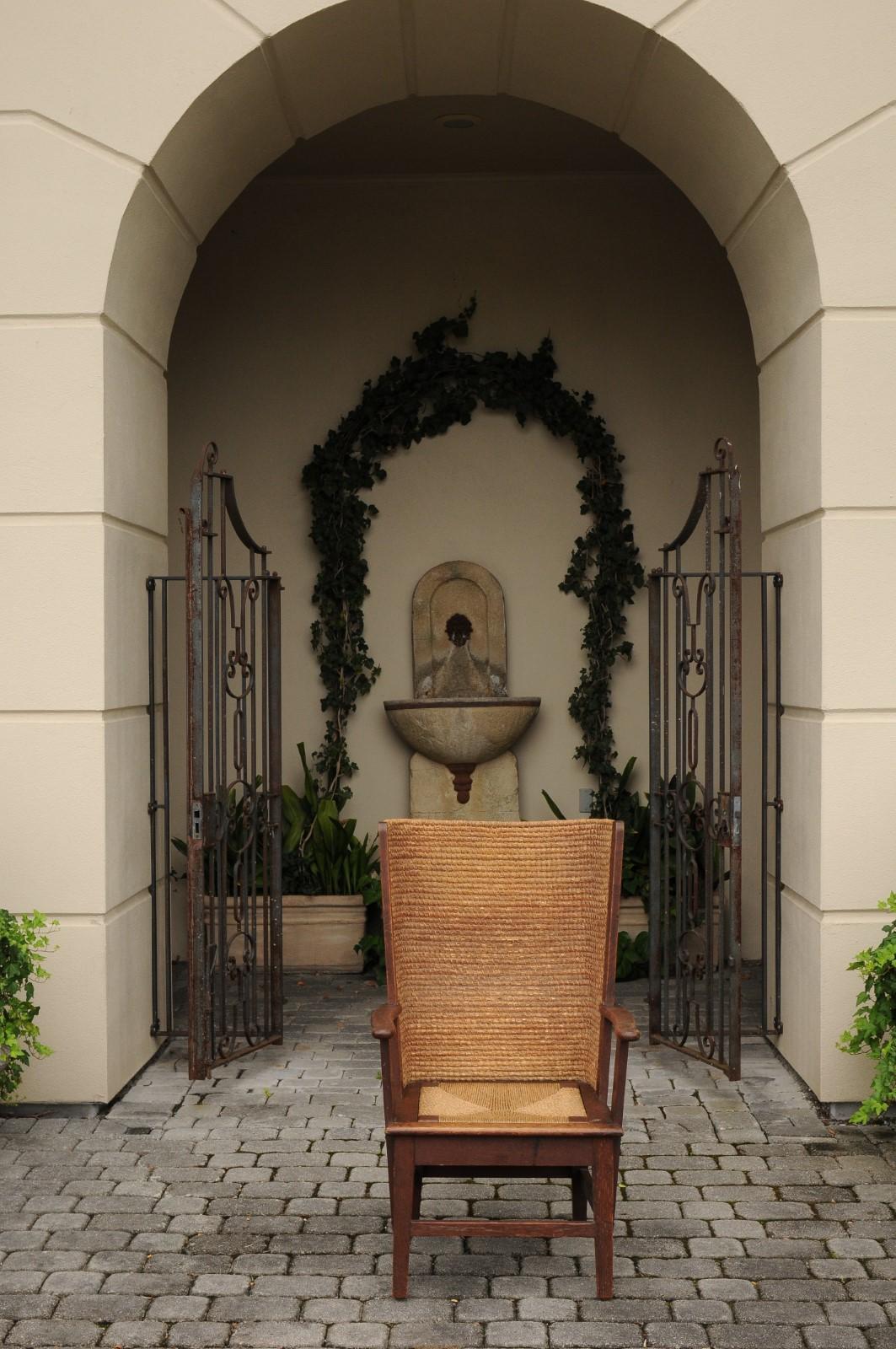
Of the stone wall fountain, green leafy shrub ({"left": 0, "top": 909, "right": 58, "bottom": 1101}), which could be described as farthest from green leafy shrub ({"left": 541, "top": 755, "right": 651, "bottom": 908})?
green leafy shrub ({"left": 0, "top": 909, "right": 58, "bottom": 1101})

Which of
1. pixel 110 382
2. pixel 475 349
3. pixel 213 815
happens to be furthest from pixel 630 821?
pixel 110 382

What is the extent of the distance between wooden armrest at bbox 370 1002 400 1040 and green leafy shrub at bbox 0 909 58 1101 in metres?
1.27

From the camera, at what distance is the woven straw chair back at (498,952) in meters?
3.50

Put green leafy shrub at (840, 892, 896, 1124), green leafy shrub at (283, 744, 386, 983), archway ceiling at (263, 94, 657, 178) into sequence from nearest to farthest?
green leafy shrub at (840, 892, 896, 1124) → archway ceiling at (263, 94, 657, 178) → green leafy shrub at (283, 744, 386, 983)

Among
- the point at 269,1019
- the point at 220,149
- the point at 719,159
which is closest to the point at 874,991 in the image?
the point at 269,1019

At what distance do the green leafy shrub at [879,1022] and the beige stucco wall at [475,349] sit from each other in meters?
3.02

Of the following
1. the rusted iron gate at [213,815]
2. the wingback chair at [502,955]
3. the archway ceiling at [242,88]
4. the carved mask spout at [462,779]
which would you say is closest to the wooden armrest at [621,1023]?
the wingback chair at [502,955]

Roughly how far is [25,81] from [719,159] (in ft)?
7.49

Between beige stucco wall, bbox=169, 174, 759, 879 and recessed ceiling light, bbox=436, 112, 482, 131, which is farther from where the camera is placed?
beige stucco wall, bbox=169, 174, 759, 879

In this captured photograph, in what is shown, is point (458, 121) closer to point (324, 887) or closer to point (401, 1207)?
point (324, 887)

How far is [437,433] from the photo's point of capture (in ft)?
23.1

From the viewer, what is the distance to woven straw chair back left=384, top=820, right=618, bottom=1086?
350 centimetres

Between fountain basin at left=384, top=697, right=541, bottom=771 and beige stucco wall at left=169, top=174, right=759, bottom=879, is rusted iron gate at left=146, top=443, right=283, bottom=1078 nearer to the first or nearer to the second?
fountain basin at left=384, top=697, right=541, bottom=771

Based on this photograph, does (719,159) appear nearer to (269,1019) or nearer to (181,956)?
(269,1019)
